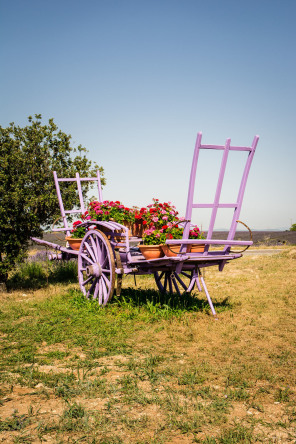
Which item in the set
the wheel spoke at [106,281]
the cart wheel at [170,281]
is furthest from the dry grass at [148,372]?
the cart wheel at [170,281]

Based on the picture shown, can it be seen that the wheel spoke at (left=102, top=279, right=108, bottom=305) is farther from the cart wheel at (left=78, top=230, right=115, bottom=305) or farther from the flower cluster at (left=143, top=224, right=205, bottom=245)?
the flower cluster at (left=143, top=224, right=205, bottom=245)

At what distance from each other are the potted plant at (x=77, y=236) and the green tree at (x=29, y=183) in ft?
6.16

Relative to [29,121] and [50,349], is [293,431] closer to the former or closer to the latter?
[50,349]

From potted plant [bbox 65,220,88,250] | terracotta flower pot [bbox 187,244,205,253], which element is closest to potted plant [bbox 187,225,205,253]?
terracotta flower pot [bbox 187,244,205,253]

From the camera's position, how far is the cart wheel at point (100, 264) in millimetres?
5598

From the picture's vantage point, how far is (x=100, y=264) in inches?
237

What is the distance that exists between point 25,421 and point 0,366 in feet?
4.51

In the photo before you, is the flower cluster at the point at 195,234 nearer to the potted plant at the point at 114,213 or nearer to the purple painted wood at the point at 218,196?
the purple painted wood at the point at 218,196

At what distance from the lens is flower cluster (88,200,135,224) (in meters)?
6.25

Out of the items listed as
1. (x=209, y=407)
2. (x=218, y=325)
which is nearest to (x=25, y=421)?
(x=209, y=407)

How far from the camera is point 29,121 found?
913cm

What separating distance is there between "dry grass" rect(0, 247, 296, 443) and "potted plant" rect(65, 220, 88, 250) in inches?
37.4

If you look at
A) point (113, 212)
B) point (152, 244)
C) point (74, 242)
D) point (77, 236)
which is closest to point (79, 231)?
point (77, 236)

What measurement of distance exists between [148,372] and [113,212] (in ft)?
11.0
